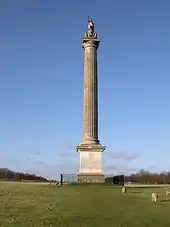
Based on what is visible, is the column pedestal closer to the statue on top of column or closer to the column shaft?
the column shaft

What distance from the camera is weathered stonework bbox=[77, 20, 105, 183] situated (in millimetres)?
49219

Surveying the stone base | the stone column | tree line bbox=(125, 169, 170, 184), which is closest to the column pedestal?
the stone base

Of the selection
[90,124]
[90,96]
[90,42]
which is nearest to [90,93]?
[90,96]

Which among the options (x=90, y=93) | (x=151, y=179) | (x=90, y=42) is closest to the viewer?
(x=90, y=93)

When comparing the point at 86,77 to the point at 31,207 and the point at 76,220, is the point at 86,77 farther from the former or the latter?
the point at 76,220

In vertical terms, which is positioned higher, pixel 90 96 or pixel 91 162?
pixel 90 96

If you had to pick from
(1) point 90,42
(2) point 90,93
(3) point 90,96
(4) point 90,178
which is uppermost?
(1) point 90,42

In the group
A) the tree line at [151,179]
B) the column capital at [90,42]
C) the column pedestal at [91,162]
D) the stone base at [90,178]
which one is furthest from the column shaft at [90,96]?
the tree line at [151,179]

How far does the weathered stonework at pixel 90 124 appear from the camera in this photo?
49219 mm

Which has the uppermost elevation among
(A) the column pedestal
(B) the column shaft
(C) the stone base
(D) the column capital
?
(D) the column capital

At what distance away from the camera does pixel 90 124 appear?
167 feet

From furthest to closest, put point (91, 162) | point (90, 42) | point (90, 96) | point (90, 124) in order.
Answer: point (90, 42)
point (90, 96)
point (90, 124)
point (91, 162)

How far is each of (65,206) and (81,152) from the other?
27.2m

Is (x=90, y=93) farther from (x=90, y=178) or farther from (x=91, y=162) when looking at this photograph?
(x=90, y=178)
